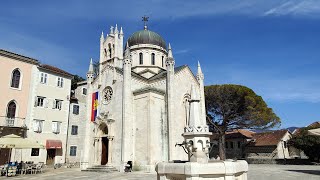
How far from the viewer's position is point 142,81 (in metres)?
30.0

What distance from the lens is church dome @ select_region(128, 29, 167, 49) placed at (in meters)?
37.0

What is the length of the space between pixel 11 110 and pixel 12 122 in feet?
5.12

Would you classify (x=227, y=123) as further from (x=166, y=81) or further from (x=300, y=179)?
(x=300, y=179)

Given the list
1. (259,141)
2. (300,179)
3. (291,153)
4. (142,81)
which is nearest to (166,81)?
(142,81)

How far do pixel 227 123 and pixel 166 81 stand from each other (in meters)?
19.0

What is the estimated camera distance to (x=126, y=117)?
2622 centimetres

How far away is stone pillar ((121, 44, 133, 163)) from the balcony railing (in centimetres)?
1308

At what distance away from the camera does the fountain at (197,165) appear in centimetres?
847

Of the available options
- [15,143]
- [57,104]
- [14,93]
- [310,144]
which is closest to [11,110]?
[14,93]

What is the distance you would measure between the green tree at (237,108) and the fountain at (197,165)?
30357 mm

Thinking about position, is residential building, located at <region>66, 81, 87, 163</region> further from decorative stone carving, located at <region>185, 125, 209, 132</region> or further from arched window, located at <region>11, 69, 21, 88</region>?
decorative stone carving, located at <region>185, 125, 209, 132</region>

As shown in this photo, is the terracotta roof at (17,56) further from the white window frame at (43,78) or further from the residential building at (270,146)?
the residential building at (270,146)

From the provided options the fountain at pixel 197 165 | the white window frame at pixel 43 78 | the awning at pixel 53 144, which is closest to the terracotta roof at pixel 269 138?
the awning at pixel 53 144

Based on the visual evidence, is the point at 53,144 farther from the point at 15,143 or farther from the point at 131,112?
the point at 131,112
